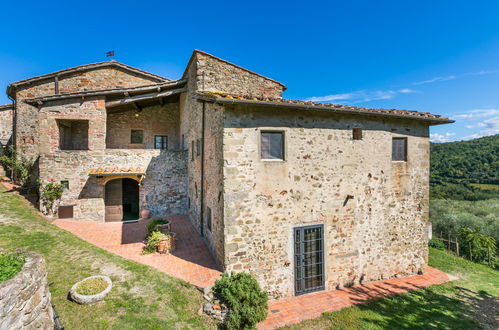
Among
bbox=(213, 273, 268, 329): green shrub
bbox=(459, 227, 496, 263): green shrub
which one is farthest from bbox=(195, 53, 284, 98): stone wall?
bbox=(459, 227, 496, 263): green shrub

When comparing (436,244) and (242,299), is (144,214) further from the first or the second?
(436,244)

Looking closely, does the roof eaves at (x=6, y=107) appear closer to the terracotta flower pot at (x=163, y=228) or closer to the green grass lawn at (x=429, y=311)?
the terracotta flower pot at (x=163, y=228)

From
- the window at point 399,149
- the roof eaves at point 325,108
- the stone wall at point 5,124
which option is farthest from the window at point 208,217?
the stone wall at point 5,124

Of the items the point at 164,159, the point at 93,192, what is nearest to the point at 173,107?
the point at 164,159

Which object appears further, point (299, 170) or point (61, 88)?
point (61, 88)

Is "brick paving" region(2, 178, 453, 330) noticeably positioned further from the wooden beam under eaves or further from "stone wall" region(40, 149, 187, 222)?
the wooden beam under eaves

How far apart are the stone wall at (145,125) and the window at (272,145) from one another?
11382 mm

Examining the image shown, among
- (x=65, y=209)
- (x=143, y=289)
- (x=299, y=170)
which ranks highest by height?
(x=299, y=170)

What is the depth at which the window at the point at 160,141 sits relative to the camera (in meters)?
16.5

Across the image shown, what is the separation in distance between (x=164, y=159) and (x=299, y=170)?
908cm

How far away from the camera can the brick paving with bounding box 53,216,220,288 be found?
7172 mm

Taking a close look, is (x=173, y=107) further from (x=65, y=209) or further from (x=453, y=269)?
(x=453, y=269)

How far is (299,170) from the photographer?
742 cm

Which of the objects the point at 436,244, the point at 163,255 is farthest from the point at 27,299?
the point at 436,244
